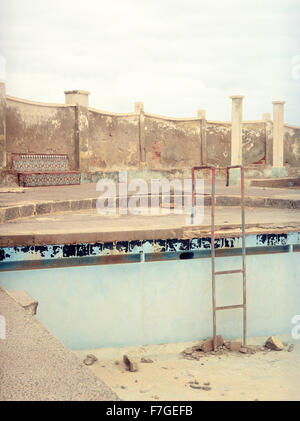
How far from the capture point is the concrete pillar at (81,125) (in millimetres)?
15750

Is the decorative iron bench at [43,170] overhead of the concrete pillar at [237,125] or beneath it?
beneath

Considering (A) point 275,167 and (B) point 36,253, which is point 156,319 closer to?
(B) point 36,253

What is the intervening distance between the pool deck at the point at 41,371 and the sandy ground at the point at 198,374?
196 centimetres

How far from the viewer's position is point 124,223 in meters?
6.01

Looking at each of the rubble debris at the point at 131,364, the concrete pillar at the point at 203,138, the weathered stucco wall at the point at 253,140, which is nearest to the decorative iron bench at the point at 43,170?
the concrete pillar at the point at 203,138

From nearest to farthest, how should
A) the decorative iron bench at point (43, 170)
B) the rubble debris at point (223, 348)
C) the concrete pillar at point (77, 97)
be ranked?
the rubble debris at point (223, 348)
the decorative iron bench at point (43, 170)
the concrete pillar at point (77, 97)

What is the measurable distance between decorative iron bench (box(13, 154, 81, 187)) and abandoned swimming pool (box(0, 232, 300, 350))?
8.44 meters

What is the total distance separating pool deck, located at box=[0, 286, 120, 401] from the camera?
6.12 ft

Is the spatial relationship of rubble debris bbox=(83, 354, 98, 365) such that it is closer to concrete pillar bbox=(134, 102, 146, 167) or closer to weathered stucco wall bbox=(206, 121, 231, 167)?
concrete pillar bbox=(134, 102, 146, 167)

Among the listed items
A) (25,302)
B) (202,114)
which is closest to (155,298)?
(25,302)

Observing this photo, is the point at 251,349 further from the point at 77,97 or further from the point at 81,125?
the point at 77,97

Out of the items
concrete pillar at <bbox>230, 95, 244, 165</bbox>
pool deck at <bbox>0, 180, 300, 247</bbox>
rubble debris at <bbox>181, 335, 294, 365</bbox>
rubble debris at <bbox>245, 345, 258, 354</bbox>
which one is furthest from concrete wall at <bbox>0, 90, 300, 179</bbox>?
rubble debris at <bbox>245, 345, 258, 354</bbox>

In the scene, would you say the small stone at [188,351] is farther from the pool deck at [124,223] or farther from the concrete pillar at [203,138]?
the concrete pillar at [203,138]

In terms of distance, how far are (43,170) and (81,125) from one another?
6.84ft
